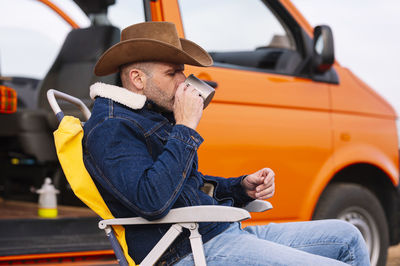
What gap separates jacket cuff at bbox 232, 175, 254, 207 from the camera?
229cm

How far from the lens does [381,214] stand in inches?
154

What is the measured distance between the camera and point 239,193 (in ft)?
7.54

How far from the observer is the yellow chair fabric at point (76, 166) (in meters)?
1.93

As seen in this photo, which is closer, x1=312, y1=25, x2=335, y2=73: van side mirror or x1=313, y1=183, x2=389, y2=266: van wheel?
x1=312, y1=25, x2=335, y2=73: van side mirror

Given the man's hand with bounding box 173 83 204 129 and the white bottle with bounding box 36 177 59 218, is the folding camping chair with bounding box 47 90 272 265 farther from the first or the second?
the white bottle with bounding box 36 177 59 218

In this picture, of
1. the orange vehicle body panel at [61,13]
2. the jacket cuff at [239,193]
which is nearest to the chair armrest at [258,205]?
the jacket cuff at [239,193]

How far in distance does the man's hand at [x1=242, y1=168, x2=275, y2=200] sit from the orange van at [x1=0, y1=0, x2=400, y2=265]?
2.44 ft

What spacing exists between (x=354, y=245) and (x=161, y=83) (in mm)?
911

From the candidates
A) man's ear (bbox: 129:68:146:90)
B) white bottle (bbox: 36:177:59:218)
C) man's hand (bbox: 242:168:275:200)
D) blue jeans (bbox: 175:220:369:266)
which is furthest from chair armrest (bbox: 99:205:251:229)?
white bottle (bbox: 36:177:59:218)

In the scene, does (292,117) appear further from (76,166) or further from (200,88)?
(76,166)

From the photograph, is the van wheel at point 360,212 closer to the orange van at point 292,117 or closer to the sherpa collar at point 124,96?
the orange van at point 292,117

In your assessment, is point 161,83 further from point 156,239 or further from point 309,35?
point 309,35

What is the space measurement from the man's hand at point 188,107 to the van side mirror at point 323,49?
5.36ft

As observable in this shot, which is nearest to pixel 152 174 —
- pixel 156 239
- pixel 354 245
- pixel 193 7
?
pixel 156 239
